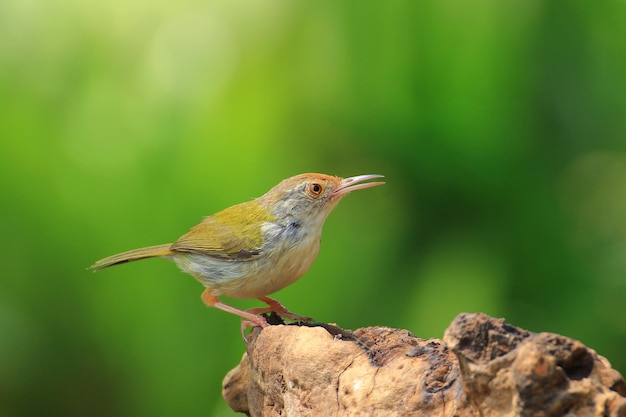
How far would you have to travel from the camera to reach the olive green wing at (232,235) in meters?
3.95

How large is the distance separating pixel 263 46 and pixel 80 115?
133 centimetres

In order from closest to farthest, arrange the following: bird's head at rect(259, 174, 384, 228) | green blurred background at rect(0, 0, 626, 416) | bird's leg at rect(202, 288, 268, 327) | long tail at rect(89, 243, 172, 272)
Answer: bird's leg at rect(202, 288, 268, 327), bird's head at rect(259, 174, 384, 228), long tail at rect(89, 243, 172, 272), green blurred background at rect(0, 0, 626, 416)

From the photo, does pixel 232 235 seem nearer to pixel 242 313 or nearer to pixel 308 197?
pixel 308 197

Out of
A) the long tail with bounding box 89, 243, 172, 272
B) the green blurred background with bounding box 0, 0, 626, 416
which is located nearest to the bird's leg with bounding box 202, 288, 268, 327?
the long tail with bounding box 89, 243, 172, 272

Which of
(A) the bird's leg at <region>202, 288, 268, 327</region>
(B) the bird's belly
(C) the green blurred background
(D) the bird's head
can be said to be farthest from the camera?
(C) the green blurred background

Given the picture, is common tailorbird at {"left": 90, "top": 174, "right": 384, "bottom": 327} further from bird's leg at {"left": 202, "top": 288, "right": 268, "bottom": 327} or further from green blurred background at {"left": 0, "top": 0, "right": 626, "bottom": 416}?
green blurred background at {"left": 0, "top": 0, "right": 626, "bottom": 416}

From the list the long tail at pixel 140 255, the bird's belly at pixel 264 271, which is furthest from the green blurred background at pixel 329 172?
the bird's belly at pixel 264 271

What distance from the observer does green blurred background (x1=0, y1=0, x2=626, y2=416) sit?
16.7 feet

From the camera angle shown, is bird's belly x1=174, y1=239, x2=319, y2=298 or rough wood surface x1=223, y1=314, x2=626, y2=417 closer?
rough wood surface x1=223, y1=314, x2=626, y2=417

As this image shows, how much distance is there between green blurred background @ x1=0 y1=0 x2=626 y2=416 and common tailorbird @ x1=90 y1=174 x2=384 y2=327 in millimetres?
1023

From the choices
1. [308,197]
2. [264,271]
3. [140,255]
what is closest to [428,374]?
[264,271]

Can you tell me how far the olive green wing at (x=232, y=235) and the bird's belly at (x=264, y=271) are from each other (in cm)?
5

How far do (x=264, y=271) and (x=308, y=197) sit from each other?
494 mm

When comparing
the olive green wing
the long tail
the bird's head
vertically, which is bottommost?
→ the long tail
